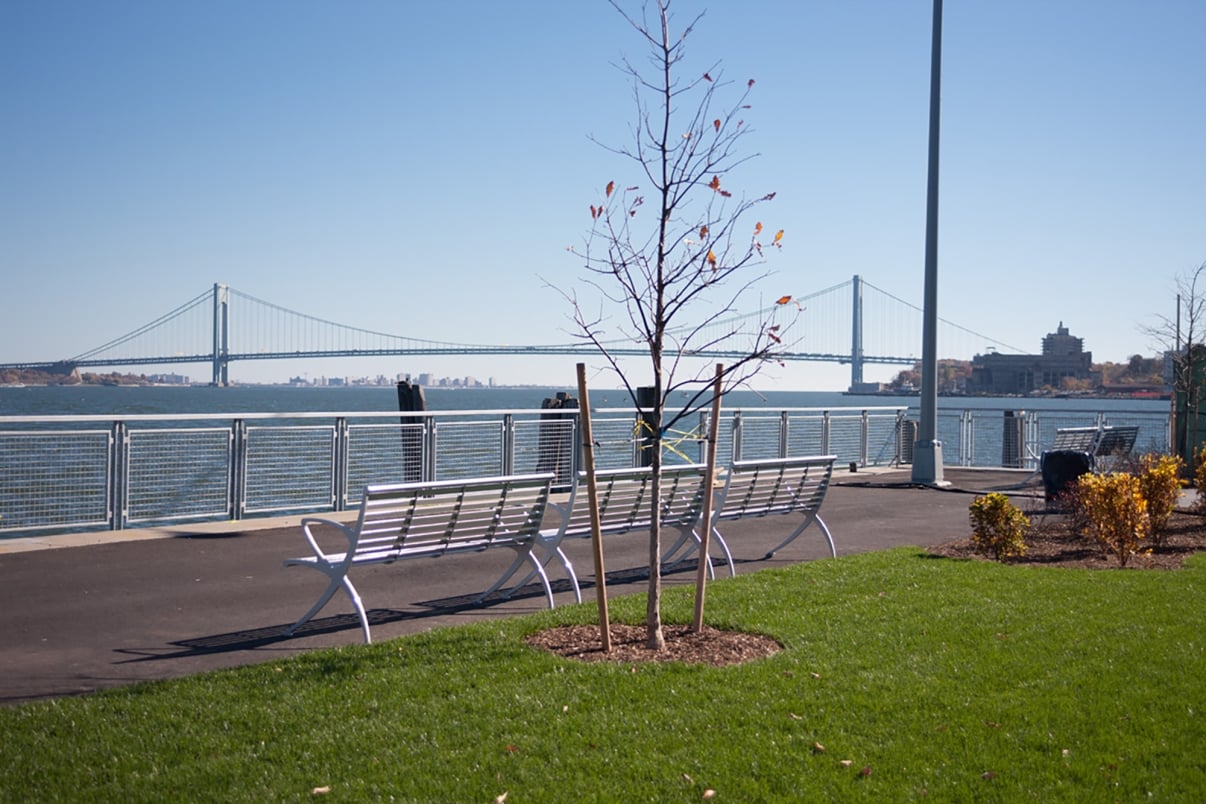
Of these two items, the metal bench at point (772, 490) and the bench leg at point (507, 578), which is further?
the metal bench at point (772, 490)

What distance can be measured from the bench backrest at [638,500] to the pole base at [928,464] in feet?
30.5

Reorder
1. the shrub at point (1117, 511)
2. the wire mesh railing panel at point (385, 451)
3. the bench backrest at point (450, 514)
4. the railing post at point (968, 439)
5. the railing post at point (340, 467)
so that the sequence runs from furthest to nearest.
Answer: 1. the railing post at point (968, 439)
2. the wire mesh railing panel at point (385, 451)
3. the railing post at point (340, 467)
4. the shrub at point (1117, 511)
5. the bench backrest at point (450, 514)

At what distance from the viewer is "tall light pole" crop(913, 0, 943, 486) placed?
17641 millimetres

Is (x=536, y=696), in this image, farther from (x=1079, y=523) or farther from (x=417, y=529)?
(x=1079, y=523)

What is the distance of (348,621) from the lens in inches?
297

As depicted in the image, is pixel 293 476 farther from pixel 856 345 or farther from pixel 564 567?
pixel 856 345

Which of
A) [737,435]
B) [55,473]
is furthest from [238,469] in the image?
[737,435]

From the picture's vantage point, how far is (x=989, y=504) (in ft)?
31.9

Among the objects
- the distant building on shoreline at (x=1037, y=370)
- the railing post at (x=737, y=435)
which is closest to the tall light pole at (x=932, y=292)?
the railing post at (x=737, y=435)

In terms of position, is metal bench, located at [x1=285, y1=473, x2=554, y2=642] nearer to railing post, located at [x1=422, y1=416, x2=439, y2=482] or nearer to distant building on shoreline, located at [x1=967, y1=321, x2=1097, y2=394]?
railing post, located at [x1=422, y1=416, x2=439, y2=482]

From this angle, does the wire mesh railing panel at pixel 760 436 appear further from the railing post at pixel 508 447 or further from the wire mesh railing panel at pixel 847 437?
the railing post at pixel 508 447

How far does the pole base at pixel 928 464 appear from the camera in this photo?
17.9 meters

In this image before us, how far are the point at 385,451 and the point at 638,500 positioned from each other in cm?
701

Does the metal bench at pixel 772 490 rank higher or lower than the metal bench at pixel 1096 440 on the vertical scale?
lower
